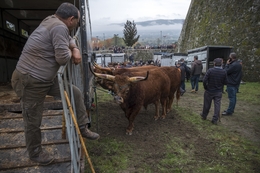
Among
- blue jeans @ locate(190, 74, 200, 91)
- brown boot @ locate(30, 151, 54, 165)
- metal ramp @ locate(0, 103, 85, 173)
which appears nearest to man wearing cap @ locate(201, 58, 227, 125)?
metal ramp @ locate(0, 103, 85, 173)

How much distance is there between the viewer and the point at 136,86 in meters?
5.69

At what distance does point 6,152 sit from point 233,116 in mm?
6745

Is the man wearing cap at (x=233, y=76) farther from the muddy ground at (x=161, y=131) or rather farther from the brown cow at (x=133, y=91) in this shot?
the brown cow at (x=133, y=91)

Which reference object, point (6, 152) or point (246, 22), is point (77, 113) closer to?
point (6, 152)

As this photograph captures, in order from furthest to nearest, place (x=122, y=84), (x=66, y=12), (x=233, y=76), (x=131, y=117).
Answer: (x=233, y=76) → (x=131, y=117) → (x=122, y=84) → (x=66, y=12)

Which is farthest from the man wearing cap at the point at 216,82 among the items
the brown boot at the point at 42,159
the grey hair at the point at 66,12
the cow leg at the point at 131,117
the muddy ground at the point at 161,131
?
the brown boot at the point at 42,159

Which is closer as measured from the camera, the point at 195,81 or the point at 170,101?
the point at 170,101

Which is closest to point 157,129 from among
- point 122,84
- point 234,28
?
point 122,84

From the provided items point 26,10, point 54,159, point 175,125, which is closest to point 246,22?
point 175,125

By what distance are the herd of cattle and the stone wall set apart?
11685 millimetres

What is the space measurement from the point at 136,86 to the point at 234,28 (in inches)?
611

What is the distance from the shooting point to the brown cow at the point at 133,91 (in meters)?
5.27

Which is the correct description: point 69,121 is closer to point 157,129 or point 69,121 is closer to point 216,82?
point 157,129

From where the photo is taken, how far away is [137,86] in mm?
5715
